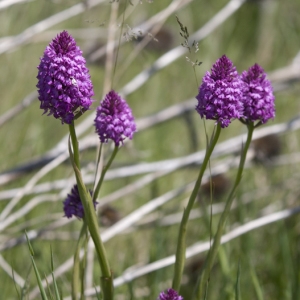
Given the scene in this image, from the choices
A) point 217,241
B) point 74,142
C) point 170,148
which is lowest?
point 217,241

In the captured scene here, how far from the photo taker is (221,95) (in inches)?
43.9

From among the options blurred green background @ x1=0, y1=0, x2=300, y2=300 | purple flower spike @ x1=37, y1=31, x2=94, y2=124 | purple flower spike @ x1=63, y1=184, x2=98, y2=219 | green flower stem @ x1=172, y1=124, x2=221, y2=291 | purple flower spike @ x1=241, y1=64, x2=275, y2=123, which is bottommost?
green flower stem @ x1=172, y1=124, x2=221, y2=291

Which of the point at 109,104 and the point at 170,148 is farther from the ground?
the point at 170,148

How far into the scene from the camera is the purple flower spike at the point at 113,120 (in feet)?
3.95

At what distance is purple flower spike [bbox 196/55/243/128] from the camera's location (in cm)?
112

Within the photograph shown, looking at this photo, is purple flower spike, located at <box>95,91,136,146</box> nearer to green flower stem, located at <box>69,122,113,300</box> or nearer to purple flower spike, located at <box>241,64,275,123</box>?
green flower stem, located at <box>69,122,113,300</box>

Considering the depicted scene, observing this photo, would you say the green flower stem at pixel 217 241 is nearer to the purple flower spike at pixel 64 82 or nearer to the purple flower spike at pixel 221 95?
the purple flower spike at pixel 221 95

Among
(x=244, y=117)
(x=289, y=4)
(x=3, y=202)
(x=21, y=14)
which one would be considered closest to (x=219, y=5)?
(x=289, y=4)

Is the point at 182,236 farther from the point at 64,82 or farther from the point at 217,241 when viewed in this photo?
the point at 64,82

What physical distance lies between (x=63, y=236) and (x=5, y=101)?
1.50m

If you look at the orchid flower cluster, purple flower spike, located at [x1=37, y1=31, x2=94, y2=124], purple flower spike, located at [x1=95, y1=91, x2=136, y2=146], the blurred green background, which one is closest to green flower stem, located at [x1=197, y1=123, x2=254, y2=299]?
the orchid flower cluster

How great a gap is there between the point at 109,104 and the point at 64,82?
175 mm

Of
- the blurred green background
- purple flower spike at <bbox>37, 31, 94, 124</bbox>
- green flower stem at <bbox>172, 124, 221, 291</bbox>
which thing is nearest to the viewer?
purple flower spike at <bbox>37, 31, 94, 124</bbox>

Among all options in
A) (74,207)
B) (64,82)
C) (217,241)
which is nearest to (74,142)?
(64,82)
